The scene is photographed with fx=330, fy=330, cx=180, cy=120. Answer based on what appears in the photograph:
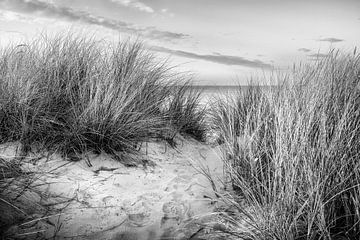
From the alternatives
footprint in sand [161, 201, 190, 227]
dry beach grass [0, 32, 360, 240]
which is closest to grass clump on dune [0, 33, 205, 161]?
dry beach grass [0, 32, 360, 240]

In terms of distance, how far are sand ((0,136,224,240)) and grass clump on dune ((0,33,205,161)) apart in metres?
0.18

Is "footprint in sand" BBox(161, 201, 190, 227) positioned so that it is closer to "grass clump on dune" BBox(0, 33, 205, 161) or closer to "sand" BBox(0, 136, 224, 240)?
"sand" BBox(0, 136, 224, 240)

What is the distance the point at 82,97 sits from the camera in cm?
310

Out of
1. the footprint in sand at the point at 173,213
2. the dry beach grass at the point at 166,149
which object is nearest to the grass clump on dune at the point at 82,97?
the dry beach grass at the point at 166,149

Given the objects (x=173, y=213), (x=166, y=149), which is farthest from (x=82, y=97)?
(x=173, y=213)

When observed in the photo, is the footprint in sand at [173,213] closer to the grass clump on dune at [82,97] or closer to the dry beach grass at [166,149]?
the dry beach grass at [166,149]

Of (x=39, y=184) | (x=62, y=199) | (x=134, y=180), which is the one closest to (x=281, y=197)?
(x=134, y=180)

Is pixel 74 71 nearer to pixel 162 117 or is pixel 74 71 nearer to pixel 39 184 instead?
pixel 162 117

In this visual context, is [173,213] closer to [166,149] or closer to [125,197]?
[125,197]

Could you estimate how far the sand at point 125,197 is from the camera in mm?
2148

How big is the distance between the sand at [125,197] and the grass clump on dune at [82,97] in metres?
0.18

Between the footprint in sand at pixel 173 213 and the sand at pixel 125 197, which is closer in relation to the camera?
the sand at pixel 125 197

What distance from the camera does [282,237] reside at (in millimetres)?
1760

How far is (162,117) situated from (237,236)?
1.89 meters
